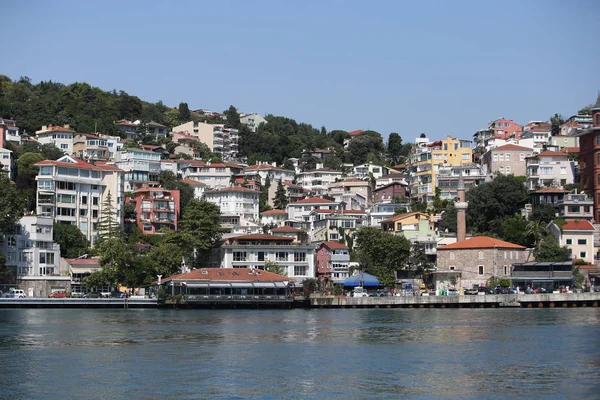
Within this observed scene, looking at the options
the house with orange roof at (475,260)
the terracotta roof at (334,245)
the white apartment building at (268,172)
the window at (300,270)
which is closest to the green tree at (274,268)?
the window at (300,270)

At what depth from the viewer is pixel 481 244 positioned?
88.3 metres

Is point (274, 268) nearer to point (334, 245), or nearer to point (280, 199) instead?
point (334, 245)

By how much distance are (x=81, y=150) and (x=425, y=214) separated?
48.9m

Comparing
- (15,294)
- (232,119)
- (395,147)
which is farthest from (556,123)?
(15,294)

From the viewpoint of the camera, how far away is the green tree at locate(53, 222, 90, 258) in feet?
309

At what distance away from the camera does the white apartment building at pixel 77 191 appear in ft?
318

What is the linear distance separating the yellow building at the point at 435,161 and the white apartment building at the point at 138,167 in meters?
34.2

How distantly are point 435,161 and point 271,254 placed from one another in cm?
3903

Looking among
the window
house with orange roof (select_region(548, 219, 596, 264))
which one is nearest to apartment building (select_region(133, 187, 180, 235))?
the window

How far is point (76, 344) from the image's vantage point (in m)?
48.9

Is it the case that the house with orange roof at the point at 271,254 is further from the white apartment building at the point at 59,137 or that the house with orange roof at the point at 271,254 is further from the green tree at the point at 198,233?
the white apartment building at the point at 59,137

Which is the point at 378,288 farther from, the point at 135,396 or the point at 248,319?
the point at 135,396

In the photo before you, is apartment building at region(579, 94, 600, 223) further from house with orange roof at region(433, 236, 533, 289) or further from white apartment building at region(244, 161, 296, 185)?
white apartment building at region(244, 161, 296, 185)

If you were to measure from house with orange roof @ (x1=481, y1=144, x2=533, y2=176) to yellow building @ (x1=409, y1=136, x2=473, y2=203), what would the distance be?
24.4ft
